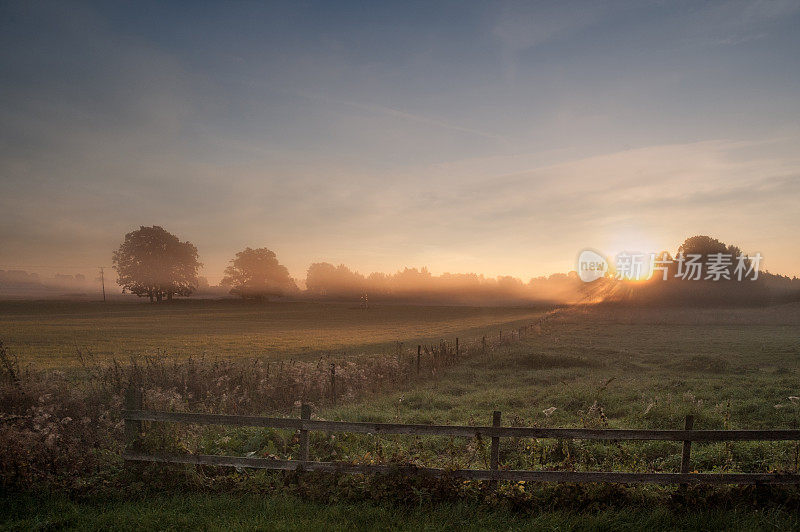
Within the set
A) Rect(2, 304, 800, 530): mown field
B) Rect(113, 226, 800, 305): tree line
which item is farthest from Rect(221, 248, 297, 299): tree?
Rect(2, 304, 800, 530): mown field

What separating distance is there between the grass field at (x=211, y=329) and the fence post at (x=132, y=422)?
9659mm

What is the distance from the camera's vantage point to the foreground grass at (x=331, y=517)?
613 centimetres

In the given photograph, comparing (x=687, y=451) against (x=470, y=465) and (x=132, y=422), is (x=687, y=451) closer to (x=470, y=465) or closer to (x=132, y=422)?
(x=470, y=465)

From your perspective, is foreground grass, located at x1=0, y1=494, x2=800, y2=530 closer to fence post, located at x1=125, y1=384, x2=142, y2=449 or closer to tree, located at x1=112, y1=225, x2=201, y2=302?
fence post, located at x1=125, y1=384, x2=142, y2=449

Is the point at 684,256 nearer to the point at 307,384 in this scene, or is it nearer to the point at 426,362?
the point at 426,362

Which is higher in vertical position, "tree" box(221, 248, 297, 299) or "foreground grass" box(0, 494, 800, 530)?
Answer: "tree" box(221, 248, 297, 299)

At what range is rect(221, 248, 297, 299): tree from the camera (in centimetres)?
9350

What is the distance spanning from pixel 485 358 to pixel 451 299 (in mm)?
87076

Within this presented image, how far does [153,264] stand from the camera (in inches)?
3415

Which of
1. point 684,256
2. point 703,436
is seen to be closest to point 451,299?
point 684,256

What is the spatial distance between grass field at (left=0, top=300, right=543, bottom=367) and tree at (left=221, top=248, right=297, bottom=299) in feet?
13.0

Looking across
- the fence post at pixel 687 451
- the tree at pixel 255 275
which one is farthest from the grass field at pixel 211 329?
the fence post at pixel 687 451

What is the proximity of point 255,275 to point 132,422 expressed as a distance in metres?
91.6

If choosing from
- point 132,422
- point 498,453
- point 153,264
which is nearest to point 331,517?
point 498,453
